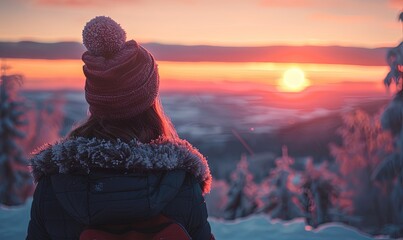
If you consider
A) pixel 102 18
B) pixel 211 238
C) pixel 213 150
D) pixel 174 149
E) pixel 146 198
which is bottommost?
pixel 213 150

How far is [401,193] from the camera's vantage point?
1961 centimetres

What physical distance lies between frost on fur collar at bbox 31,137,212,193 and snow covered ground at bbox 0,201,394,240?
431cm

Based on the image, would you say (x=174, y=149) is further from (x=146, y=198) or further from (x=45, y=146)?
(x=45, y=146)

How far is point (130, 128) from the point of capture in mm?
2049

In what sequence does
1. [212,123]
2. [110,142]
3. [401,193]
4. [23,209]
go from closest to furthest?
[110,142] → [23,209] → [401,193] → [212,123]

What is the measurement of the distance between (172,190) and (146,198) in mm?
105

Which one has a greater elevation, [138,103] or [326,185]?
[138,103]

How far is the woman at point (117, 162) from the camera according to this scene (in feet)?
6.05

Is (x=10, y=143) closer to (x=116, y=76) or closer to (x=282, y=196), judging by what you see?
(x=282, y=196)

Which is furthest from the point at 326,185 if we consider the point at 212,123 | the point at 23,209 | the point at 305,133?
the point at 305,133

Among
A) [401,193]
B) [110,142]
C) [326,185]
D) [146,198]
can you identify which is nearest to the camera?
[146,198]

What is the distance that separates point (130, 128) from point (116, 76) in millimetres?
213

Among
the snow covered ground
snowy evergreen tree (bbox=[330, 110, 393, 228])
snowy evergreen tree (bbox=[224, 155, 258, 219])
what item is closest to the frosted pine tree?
the snow covered ground

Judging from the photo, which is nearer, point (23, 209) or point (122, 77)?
point (122, 77)
